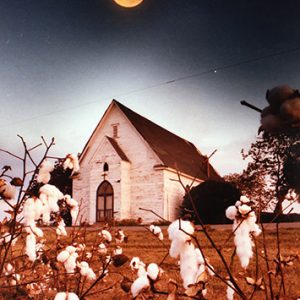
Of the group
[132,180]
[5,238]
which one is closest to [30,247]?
[5,238]

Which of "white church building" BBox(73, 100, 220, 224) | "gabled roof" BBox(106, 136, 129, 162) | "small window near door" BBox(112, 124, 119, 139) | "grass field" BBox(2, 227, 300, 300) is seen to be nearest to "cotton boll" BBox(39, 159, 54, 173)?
"grass field" BBox(2, 227, 300, 300)

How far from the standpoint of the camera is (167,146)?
29.3 metres

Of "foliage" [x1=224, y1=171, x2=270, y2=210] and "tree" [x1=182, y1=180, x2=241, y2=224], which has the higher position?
"tree" [x1=182, y1=180, x2=241, y2=224]

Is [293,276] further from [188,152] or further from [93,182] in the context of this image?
Answer: [188,152]

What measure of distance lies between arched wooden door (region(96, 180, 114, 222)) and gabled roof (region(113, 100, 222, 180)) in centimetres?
344

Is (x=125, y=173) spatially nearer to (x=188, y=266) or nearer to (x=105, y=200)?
→ (x=105, y=200)

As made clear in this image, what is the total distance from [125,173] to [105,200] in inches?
76.1

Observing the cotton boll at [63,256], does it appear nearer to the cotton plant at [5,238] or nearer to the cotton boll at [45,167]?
the cotton plant at [5,238]

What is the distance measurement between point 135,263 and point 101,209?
22.2 metres

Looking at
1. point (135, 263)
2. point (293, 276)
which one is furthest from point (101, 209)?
point (135, 263)

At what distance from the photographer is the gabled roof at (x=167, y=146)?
26438mm

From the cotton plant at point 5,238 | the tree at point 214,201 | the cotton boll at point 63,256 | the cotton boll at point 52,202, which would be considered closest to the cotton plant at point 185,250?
the cotton boll at point 52,202

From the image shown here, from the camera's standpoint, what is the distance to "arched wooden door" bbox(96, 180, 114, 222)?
25469 mm

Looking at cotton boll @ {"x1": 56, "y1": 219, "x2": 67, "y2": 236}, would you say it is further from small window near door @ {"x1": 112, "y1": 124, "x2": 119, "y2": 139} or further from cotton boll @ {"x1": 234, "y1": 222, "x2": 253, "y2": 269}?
small window near door @ {"x1": 112, "y1": 124, "x2": 119, "y2": 139}
